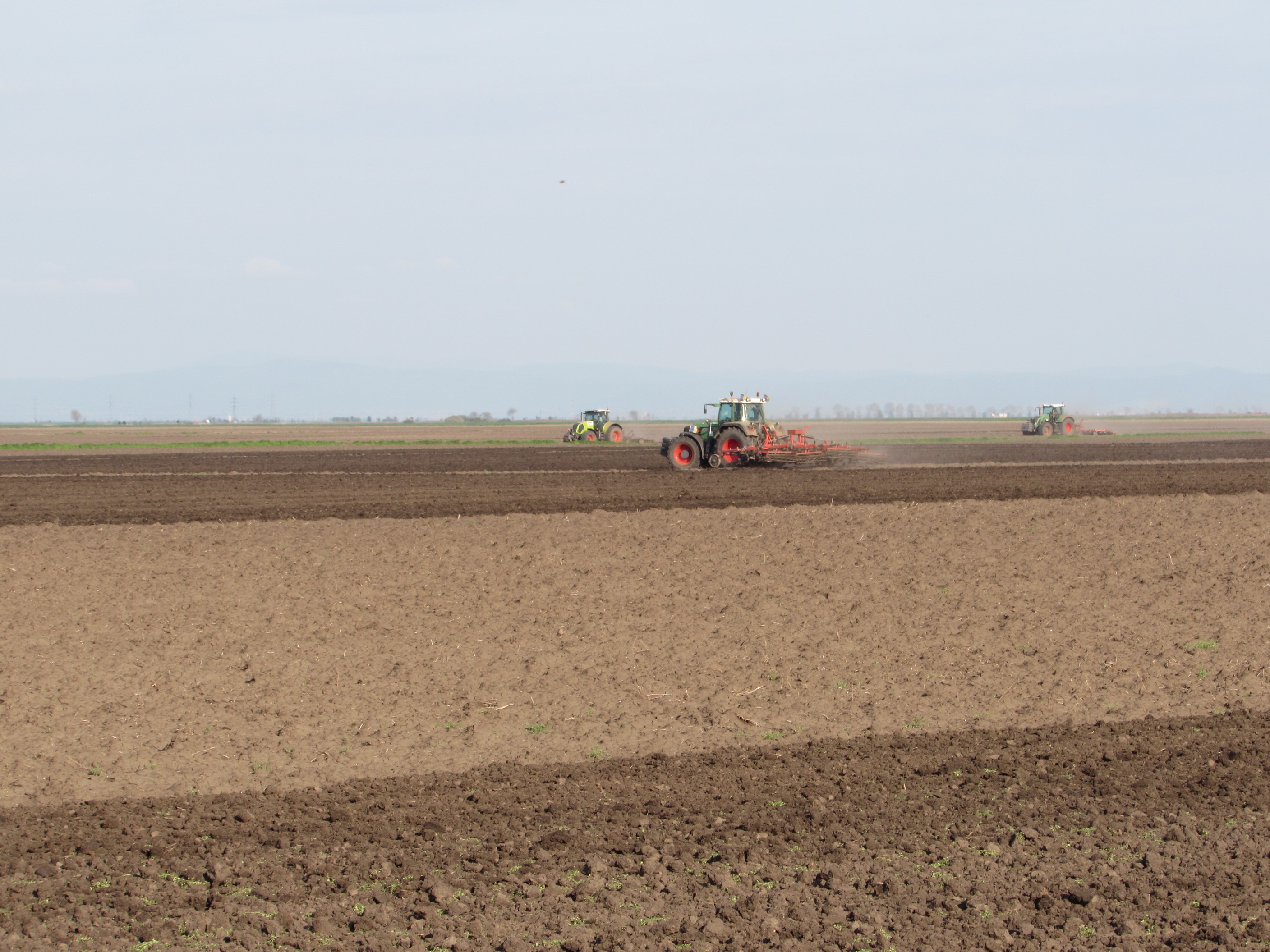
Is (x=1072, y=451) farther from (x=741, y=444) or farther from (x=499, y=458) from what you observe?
(x=499, y=458)

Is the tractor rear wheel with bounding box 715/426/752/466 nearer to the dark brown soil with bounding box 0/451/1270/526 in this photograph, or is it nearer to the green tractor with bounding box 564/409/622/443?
the dark brown soil with bounding box 0/451/1270/526

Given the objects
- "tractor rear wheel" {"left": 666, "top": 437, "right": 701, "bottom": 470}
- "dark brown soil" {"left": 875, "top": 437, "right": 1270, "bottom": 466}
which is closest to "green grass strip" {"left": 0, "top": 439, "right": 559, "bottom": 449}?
"dark brown soil" {"left": 875, "top": 437, "right": 1270, "bottom": 466}

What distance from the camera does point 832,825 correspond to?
7.59 meters

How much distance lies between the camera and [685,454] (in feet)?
112

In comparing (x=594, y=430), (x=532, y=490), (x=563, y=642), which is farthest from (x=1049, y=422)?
(x=563, y=642)

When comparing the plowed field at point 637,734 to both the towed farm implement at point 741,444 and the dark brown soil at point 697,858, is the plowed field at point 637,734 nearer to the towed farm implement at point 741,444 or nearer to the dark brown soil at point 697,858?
the dark brown soil at point 697,858

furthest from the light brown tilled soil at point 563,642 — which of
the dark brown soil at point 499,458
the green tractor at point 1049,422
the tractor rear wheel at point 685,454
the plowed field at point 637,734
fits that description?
the green tractor at point 1049,422

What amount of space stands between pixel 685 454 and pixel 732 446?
4.61 ft

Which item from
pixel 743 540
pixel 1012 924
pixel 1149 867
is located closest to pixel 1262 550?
pixel 743 540

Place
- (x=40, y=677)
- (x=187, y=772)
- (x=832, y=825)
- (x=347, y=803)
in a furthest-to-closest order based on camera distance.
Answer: (x=40, y=677) → (x=187, y=772) → (x=347, y=803) → (x=832, y=825)

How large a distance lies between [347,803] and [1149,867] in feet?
17.1

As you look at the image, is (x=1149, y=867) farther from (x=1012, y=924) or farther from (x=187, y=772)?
(x=187, y=772)

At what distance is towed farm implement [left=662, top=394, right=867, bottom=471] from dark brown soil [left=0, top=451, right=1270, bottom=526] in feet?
1.92

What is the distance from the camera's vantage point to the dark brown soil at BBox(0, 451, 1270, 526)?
22766 mm
